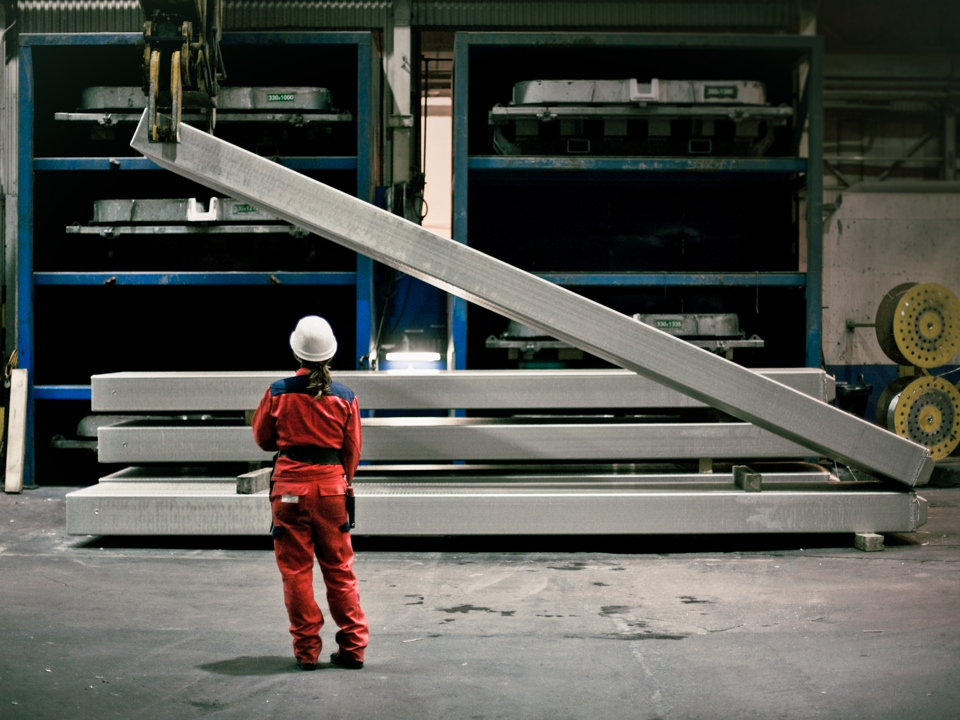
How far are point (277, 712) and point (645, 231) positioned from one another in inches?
247

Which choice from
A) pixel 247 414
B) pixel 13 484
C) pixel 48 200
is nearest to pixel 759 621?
pixel 247 414

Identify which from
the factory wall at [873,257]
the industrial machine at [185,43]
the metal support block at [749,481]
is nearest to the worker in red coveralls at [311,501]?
the industrial machine at [185,43]

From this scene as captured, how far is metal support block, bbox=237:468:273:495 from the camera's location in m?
5.66

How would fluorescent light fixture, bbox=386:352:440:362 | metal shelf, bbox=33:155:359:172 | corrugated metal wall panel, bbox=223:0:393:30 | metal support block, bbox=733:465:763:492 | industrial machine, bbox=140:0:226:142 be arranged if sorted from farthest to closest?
corrugated metal wall panel, bbox=223:0:393:30 < fluorescent light fixture, bbox=386:352:440:362 < metal shelf, bbox=33:155:359:172 < metal support block, bbox=733:465:763:492 < industrial machine, bbox=140:0:226:142

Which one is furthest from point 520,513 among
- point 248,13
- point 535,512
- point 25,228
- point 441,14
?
point 248,13

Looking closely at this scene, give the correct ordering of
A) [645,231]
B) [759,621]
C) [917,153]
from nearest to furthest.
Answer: [759,621]
[645,231]
[917,153]

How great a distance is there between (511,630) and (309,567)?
1018mm

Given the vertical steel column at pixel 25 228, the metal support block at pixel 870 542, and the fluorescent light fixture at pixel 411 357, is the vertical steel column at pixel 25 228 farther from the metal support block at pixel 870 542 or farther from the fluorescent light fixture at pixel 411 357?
the metal support block at pixel 870 542

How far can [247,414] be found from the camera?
5.90 meters

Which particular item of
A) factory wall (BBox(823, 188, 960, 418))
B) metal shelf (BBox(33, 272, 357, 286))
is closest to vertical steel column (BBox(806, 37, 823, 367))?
factory wall (BBox(823, 188, 960, 418))

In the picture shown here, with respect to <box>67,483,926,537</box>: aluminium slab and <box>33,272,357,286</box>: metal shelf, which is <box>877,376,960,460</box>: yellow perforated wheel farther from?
<box>33,272,357,286</box>: metal shelf

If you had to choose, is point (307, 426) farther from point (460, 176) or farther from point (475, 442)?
point (460, 176)

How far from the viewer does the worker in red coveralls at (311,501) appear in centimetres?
363

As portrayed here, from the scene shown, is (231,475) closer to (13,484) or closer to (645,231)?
(13,484)
